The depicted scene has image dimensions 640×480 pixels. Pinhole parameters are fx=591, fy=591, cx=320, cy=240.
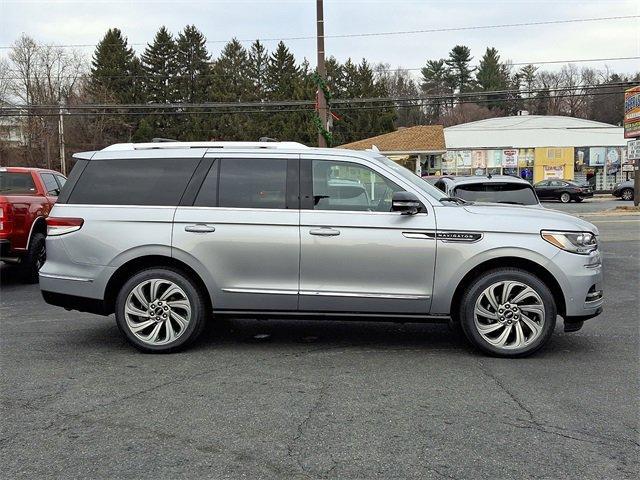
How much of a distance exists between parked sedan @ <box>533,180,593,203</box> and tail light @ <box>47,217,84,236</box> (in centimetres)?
3654

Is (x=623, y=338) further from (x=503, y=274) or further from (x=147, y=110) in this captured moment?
(x=147, y=110)

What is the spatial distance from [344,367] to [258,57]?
65.8 metres

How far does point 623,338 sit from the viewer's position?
19.7ft

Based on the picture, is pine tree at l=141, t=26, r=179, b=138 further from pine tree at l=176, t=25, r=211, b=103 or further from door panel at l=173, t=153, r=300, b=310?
door panel at l=173, t=153, r=300, b=310

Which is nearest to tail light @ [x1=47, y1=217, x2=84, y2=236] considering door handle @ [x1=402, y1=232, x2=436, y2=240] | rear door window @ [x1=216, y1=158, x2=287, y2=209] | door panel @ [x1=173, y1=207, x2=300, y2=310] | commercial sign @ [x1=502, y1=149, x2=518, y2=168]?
Answer: door panel @ [x1=173, y1=207, x2=300, y2=310]

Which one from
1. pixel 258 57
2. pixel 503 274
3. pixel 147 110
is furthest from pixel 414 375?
pixel 258 57

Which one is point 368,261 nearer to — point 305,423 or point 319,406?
point 319,406

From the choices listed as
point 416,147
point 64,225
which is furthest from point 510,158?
point 64,225

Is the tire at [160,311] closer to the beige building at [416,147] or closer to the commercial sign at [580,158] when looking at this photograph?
the beige building at [416,147]

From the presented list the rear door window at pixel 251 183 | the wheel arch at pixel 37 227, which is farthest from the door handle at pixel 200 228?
the wheel arch at pixel 37 227

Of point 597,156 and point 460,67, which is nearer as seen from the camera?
point 597,156

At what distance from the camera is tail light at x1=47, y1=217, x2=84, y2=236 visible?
18.2 ft

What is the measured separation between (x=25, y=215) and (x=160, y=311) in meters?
5.21

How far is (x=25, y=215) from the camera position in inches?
372
